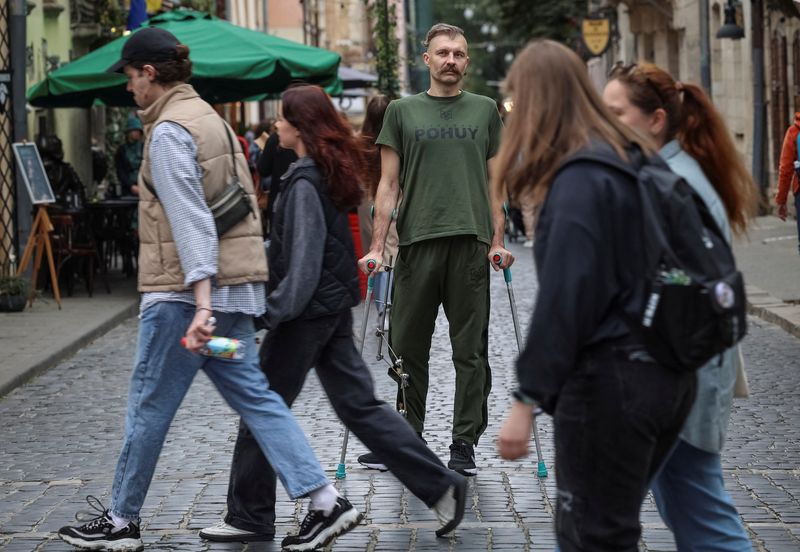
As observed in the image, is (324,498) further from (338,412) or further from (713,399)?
(713,399)

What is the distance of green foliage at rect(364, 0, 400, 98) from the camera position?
80.0 ft

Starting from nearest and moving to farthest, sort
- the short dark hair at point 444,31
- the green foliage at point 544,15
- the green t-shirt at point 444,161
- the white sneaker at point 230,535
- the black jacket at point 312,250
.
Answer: the black jacket at point 312,250 → the white sneaker at point 230,535 → the green t-shirt at point 444,161 → the short dark hair at point 444,31 → the green foliage at point 544,15

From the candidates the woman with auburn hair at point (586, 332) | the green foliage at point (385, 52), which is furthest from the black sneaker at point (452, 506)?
the green foliage at point (385, 52)

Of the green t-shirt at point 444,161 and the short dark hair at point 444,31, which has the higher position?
the short dark hair at point 444,31

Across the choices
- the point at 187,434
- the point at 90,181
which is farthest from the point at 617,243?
the point at 90,181

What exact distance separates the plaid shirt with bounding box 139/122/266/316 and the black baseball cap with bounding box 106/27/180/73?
0.27 meters

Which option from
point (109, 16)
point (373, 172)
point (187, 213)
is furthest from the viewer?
point (109, 16)

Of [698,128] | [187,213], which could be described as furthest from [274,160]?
[698,128]

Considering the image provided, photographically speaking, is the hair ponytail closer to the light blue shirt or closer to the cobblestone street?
the light blue shirt

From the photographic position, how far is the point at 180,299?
5.84m

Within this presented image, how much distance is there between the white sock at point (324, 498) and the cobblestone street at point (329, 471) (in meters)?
0.24

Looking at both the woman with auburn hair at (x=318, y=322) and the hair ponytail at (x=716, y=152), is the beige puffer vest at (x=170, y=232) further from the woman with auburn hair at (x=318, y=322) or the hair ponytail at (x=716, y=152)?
the hair ponytail at (x=716, y=152)

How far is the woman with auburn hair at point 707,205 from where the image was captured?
4262 mm

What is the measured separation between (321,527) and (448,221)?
184cm
